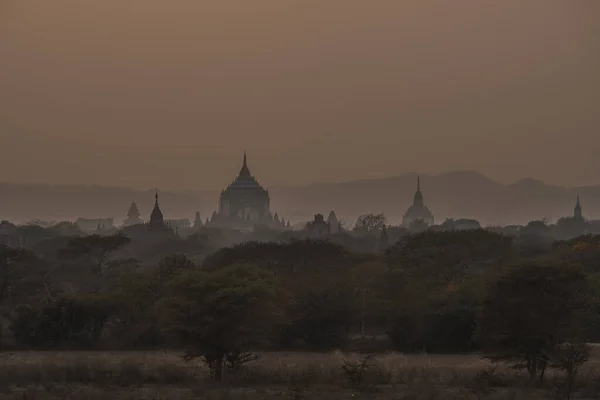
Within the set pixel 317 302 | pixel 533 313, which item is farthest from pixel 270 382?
pixel 317 302

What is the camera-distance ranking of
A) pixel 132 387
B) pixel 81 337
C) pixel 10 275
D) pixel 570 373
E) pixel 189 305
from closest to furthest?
1. pixel 570 373
2. pixel 132 387
3. pixel 189 305
4. pixel 81 337
5. pixel 10 275

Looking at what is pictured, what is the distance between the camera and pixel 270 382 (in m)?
28.2

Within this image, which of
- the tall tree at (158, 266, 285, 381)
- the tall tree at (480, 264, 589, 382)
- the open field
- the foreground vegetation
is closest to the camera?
the open field

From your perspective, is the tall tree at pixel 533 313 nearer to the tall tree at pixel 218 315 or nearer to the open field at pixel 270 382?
the open field at pixel 270 382

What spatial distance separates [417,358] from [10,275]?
26.2 m

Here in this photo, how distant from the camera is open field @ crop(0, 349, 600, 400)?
25438mm

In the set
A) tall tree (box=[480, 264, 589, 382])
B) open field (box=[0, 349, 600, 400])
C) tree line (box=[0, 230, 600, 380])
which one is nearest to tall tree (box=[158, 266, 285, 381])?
tree line (box=[0, 230, 600, 380])

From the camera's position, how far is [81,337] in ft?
139

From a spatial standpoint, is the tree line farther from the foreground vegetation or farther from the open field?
the open field

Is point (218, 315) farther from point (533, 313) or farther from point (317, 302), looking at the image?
point (317, 302)

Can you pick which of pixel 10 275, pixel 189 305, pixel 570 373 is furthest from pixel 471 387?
pixel 10 275

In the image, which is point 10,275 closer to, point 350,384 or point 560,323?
point 350,384

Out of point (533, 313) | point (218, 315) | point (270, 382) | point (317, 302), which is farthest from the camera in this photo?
point (317, 302)

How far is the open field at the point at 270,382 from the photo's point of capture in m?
25.4
